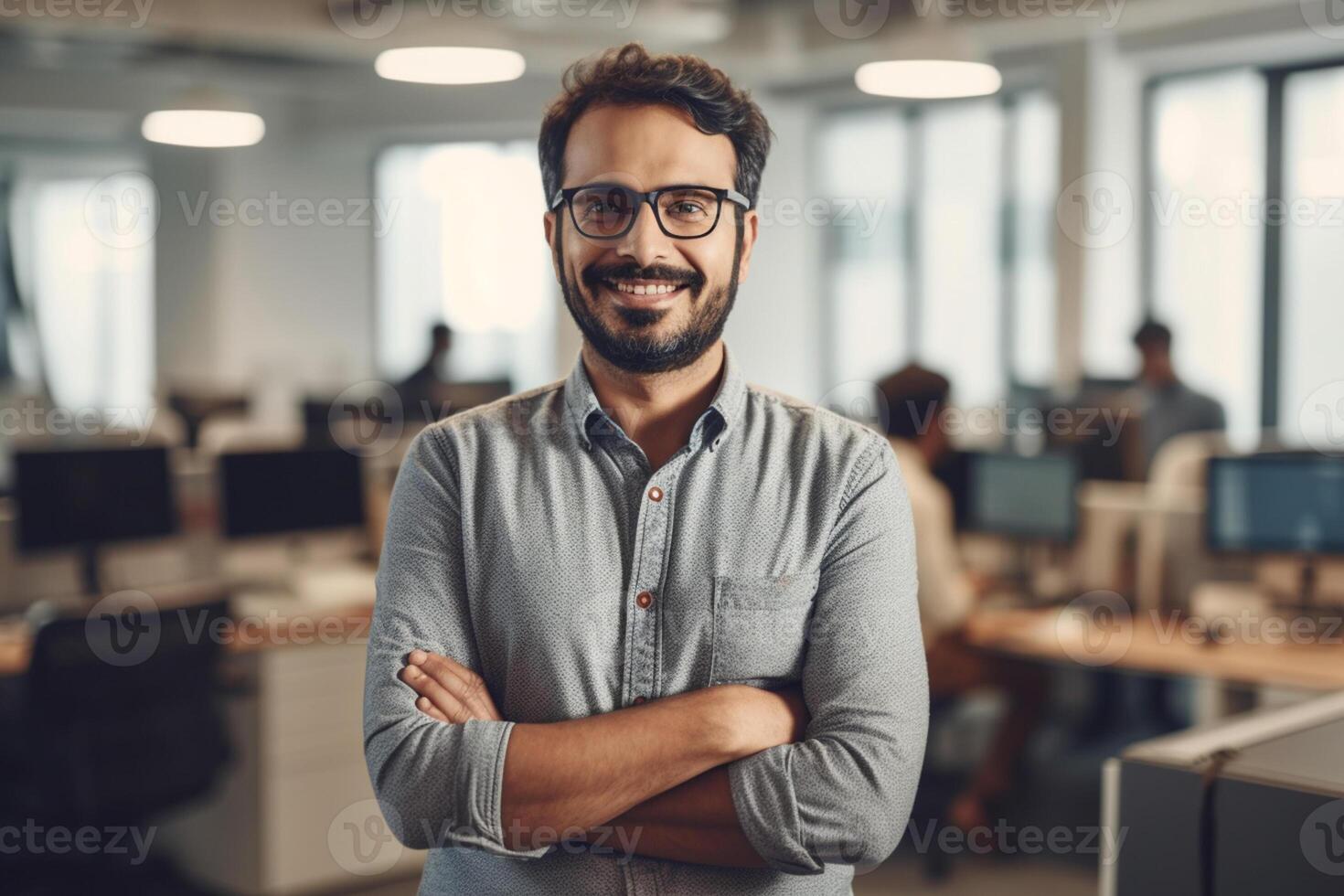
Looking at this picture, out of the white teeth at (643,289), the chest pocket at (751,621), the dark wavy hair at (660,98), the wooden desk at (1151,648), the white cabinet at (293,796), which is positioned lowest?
the white cabinet at (293,796)

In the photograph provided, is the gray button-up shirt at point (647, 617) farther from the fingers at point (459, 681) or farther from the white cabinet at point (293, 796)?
the white cabinet at point (293, 796)

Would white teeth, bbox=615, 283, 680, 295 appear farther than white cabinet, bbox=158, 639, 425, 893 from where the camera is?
No

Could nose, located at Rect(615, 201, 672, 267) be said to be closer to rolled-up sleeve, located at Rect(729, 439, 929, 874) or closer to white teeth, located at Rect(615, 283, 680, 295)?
white teeth, located at Rect(615, 283, 680, 295)

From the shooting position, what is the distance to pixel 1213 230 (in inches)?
303

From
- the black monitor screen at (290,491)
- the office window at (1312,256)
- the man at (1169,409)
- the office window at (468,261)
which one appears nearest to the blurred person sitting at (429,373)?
the office window at (468,261)

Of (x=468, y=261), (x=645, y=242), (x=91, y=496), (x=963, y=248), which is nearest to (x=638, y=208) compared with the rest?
(x=645, y=242)

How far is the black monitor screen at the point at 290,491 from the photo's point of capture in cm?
436

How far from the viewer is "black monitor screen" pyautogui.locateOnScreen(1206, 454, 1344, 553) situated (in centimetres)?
406

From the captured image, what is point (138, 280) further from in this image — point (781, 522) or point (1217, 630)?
point (781, 522)

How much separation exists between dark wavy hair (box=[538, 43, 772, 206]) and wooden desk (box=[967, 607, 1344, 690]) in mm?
2769

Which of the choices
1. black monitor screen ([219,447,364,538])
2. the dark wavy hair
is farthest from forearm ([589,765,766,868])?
black monitor screen ([219,447,364,538])

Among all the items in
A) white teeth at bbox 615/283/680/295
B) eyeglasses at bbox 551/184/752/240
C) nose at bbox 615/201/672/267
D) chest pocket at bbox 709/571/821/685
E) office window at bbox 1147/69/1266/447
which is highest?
office window at bbox 1147/69/1266/447

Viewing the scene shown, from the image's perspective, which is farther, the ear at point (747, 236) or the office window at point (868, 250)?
the office window at point (868, 250)

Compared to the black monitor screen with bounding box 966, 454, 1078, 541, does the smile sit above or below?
above
